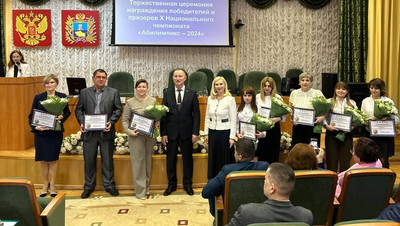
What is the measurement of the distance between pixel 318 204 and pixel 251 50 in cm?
709

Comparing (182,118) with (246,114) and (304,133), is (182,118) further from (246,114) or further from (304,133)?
(304,133)

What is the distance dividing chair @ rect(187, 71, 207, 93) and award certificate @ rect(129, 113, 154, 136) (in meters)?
3.32

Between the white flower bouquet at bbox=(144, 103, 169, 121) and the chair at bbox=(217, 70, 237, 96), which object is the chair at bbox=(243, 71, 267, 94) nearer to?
the chair at bbox=(217, 70, 237, 96)

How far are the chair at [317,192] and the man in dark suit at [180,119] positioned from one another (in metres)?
2.23

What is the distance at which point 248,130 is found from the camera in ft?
15.1

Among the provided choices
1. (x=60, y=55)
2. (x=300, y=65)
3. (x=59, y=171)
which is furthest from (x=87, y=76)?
(x=300, y=65)

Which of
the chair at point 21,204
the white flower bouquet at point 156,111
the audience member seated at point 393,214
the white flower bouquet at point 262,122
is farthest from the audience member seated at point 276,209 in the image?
the white flower bouquet at point 156,111

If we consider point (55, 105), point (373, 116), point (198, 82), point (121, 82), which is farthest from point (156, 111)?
point (121, 82)

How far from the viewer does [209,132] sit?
482cm

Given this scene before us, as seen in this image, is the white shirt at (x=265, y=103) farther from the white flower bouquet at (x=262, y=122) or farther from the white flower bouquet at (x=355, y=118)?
the white flower bouquet at (x=355, y=118)

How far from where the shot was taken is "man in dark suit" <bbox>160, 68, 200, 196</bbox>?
4.90 m

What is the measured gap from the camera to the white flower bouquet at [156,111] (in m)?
4.61

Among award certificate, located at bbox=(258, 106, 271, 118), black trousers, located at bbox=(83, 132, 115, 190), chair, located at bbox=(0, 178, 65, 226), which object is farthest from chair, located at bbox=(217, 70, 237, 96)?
chair, located at bbox=(0, 178, 65, 226)

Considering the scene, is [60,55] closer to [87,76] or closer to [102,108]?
[87,76]
